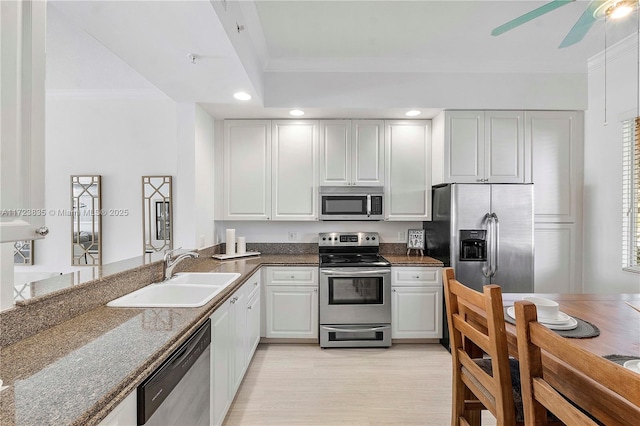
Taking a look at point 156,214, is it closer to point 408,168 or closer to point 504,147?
point 408,168

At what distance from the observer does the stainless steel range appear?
312cm

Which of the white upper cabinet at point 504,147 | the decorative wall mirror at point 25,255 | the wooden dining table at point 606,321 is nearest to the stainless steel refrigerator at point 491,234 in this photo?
the white upper cabinet at point 504,147

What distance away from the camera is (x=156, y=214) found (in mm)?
3248

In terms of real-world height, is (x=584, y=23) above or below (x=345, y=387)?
above

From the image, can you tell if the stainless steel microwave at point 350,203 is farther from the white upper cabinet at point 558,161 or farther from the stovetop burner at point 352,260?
the white upper cabinet at point 558,161

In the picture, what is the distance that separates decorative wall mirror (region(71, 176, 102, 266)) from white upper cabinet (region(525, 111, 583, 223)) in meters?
4.53

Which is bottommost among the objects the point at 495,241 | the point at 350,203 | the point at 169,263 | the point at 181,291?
the point at 181,291

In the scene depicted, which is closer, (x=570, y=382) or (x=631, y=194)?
(x=570, y=382)

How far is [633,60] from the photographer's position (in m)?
2.67

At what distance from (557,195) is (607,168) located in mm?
447

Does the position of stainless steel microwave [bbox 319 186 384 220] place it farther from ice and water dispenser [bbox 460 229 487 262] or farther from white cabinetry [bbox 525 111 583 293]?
white cabinetry [bbox 525 111 583 293]

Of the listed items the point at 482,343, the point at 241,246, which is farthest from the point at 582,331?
the point at 241,246

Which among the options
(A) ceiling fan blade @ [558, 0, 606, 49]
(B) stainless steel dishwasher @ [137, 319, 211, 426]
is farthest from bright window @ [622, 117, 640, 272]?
(B) stainless steel dishwasher @ [137, 319, 211, 426]

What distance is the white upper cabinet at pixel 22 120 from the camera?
2.32ft
